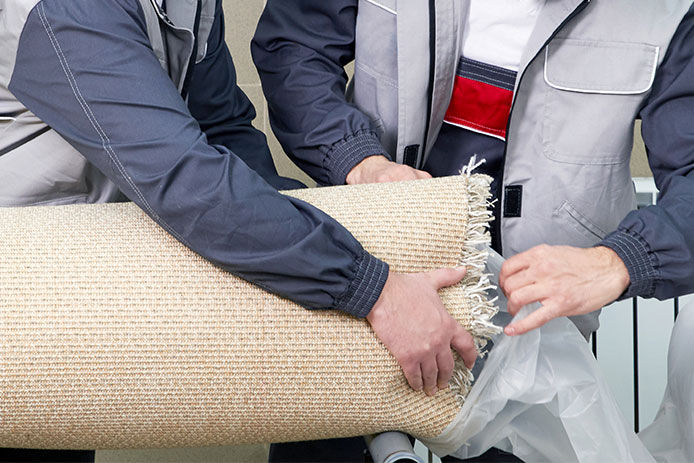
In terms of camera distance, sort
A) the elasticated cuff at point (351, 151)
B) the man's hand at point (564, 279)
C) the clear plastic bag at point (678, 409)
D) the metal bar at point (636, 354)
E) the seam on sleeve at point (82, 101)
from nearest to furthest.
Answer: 1. the seam on sleeve at point (82, 101)
2. the man's hand at point (564, 279)
3. the clear plastic bag at point (678, 409)
4. the elasticated cuff at point (351, 151)
5. the metal bar at point (636, 354)

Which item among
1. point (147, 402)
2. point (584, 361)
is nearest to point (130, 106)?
point (147, 402)

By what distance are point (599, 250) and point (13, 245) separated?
691 millimetres

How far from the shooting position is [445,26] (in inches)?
43.0

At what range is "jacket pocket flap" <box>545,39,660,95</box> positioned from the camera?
1.06 m

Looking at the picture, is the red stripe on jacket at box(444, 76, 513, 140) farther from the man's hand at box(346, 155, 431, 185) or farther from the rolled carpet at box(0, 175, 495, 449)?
the rolled carpet at box(0, 175, 495, 449)

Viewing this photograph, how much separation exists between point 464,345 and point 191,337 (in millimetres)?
307

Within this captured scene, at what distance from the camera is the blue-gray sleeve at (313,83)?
1141 millimetres

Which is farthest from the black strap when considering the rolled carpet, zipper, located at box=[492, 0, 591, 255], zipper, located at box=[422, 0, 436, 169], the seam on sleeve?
the seam on sleeve

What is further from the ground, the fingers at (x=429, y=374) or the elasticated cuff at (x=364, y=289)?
the elasticated cuff at (x=364, y=289)

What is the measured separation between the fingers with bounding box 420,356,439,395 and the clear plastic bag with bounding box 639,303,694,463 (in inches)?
14.4

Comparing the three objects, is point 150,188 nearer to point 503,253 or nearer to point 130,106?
point 130,106

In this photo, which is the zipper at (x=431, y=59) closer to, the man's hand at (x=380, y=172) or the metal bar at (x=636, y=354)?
the man's hand at (x=380, y=172)

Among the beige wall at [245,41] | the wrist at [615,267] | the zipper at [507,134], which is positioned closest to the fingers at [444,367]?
the wrist at [615,267]

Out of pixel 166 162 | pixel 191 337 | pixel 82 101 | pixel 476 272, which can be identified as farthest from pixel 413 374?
pixel 82 101
